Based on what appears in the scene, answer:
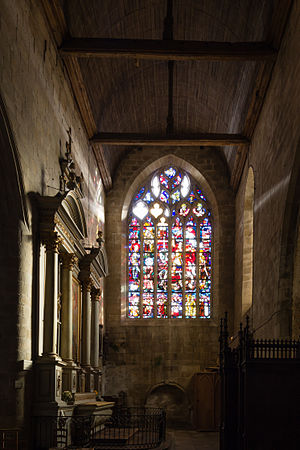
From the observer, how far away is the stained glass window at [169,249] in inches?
915

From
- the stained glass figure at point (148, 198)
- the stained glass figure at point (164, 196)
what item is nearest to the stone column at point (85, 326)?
the stained glass figure at point (148, 198)

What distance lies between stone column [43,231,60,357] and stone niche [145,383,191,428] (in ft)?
35.9

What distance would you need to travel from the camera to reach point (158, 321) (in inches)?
901

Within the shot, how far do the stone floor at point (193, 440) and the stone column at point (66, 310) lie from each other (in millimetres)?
2886

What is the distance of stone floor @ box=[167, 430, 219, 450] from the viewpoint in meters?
15.2

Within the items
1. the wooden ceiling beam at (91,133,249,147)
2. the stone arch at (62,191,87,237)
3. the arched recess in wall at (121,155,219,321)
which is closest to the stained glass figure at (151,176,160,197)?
the arched recess in wall at (121,155,219,321)

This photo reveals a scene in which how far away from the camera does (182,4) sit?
15992 millimetres

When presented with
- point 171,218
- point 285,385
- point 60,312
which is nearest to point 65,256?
point 60,312

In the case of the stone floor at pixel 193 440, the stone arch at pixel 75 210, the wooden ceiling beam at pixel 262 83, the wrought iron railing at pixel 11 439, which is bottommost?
the stone floor at pixel 193 440

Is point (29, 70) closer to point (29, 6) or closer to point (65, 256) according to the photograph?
point (29, 6)

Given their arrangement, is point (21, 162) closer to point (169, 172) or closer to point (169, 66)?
point (169, 66)

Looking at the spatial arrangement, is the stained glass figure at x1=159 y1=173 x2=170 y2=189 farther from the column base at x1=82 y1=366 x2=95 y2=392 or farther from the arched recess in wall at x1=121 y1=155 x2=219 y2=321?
the column base at x1=82 y1=366 x2=95 y2=392

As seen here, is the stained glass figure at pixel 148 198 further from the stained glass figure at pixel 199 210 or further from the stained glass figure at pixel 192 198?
the stained glass figure at pixel 199 210

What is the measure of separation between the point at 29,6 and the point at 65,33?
223cm
